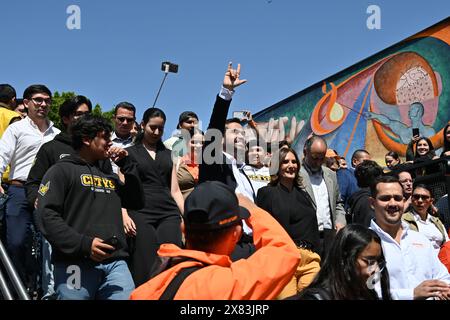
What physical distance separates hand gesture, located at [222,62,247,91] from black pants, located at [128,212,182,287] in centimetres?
154

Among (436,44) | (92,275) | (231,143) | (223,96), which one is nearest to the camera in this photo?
(92,275)

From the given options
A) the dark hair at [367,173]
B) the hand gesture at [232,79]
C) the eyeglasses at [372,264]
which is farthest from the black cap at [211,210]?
the dark hair at [367,173]

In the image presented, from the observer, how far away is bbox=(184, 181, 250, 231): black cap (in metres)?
2.54

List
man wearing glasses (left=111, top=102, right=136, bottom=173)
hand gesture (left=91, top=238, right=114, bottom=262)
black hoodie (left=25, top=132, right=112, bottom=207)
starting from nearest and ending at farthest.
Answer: hand gesture (left=91, top=238, right=114, bottom=262)
black hoodie (left=25, top=132, right=112, bottom=207)
man wearing glasses (left=111, top=102, right=136, bottom=173)

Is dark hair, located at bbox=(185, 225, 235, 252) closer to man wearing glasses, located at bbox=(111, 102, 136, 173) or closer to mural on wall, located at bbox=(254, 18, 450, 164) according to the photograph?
man wearing glasses, located at bbox=(111, 102, 136, 173)

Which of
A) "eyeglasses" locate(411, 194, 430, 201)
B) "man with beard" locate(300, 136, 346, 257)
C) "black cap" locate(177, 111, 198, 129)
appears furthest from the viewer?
"black cap" locate(177, 111, 198, 129)

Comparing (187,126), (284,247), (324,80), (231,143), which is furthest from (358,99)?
(284,247)

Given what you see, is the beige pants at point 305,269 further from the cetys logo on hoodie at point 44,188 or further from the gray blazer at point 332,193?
the cetys logo on hoodie at point 44,188

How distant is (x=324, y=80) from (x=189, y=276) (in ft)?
59.2

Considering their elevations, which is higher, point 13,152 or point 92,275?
point 13,152

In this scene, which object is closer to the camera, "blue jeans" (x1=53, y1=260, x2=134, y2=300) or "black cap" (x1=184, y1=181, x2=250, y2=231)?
"black cap" (x1=184, y1=181, x2=250, y2=231)

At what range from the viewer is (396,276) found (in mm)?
4047

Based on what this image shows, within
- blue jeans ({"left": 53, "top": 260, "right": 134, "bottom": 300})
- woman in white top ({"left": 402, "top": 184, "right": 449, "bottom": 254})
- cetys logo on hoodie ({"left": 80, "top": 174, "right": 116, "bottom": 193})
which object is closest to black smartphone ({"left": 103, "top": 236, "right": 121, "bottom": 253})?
blue jeans ({"left": 53, "top": 260, "right": 134, "bottom": 300})
